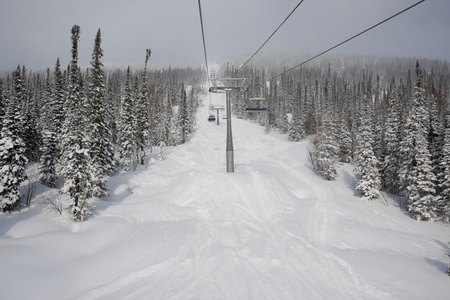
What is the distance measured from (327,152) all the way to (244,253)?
26.1 m

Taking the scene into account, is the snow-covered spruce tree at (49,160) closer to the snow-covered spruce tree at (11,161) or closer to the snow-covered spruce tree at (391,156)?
the snow-covered spruce tree at (11,161)

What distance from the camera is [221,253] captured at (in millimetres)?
7258

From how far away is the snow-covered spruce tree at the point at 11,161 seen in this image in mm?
17453

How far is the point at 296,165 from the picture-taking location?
116 ft

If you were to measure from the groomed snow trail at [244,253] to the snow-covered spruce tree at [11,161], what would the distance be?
1375cm

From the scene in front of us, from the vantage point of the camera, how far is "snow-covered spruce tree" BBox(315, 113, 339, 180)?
29141 millimetres

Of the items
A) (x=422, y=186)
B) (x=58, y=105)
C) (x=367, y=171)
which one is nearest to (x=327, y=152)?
(x=367, y=171)

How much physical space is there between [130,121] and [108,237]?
2514cm

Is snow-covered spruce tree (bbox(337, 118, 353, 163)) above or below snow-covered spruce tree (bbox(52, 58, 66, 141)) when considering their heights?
below

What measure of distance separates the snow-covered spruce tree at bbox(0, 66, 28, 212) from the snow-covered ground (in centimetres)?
717

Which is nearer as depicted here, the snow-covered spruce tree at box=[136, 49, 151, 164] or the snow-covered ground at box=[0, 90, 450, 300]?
the snow-covered ground at box=[0, 90, 450, 300]

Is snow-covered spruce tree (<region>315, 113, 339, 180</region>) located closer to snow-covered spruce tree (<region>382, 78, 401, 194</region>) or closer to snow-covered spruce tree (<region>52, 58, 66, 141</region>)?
snow-covered spruce tree (<region>382, 78, 401, 194</region>)

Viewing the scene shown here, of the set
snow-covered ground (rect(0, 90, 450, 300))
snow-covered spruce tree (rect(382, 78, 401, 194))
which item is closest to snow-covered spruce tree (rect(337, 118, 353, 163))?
snow-covered spruce tree (rect(382, 78, 401, 194))

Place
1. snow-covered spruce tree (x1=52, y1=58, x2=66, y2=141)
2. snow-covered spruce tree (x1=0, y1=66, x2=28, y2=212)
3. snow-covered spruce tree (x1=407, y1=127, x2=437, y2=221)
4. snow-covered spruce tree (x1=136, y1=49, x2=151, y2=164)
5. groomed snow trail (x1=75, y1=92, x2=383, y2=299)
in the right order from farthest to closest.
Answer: snow-covered spruce tree (x1=136, y1=49, x2=151, y2=164)
snow-covered spruce tree (x1=52, y1=58, x2=66, y2=141)
snow-covered spruce tree (x1=407, y1=127, x2=437, y2=221)
snow-covered spruce tree (x1=0, y1=66, x2=28, y2=212)
groomed snow trail (x1=75, y1=92, x2=383, y2=299)
